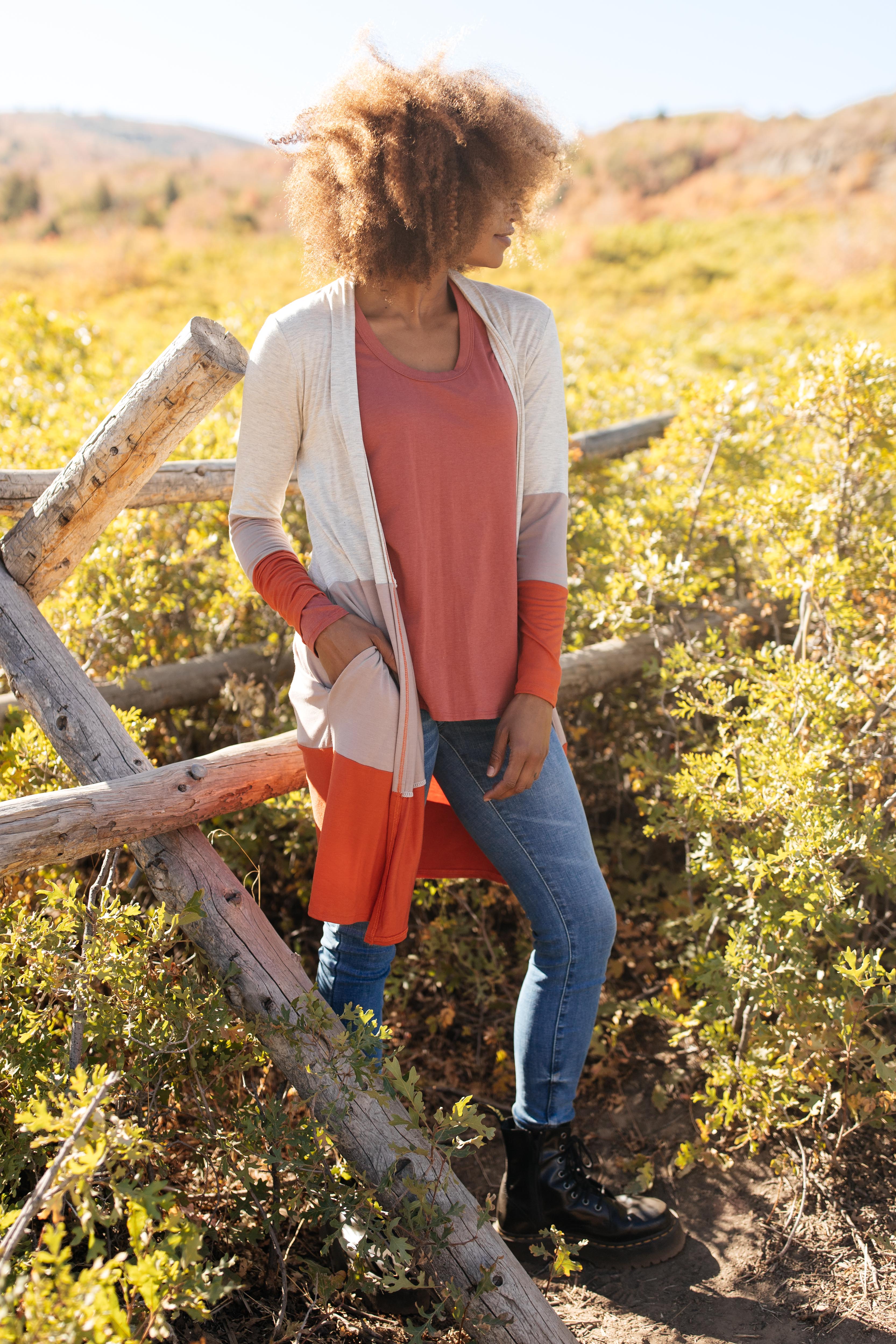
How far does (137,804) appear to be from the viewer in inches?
71.7

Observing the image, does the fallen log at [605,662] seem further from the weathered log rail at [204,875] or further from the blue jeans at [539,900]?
the weathered log rail at [204,875]

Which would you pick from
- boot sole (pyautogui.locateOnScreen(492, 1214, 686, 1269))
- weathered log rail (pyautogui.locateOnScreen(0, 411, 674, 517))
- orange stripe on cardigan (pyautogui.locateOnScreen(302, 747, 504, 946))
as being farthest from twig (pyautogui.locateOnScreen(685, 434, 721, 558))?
boot sole (pyautogui.locateOnScreen(492, 1214, 686, 1269))

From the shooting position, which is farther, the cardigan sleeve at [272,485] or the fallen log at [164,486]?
the fallen log at [164,486]

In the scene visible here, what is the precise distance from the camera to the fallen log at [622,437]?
168 inches

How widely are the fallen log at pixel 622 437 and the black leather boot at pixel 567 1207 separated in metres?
2.98

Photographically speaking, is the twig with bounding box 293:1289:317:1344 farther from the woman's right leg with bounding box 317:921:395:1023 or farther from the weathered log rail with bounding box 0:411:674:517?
the weathered log rail with bounding box 0:411:674:517

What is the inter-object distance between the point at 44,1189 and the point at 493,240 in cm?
188

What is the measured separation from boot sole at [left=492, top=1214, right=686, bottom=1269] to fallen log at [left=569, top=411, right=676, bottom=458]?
3107 millimetres

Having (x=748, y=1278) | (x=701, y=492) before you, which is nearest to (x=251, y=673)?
(x=701, y=492)

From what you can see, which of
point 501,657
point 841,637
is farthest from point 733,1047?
point 501,657

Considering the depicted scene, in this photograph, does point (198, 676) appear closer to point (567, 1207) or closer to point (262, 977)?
point (262, 977)

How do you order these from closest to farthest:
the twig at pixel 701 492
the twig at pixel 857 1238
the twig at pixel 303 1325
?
1. the twig at pixel 303 1325
2. the twig at pixel 857 1238
3. the twig at pixel 701 492

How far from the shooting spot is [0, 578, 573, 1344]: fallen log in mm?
1526

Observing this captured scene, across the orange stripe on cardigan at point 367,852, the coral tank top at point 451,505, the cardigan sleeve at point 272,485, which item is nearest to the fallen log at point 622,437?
the coral tank top at point 451,505
